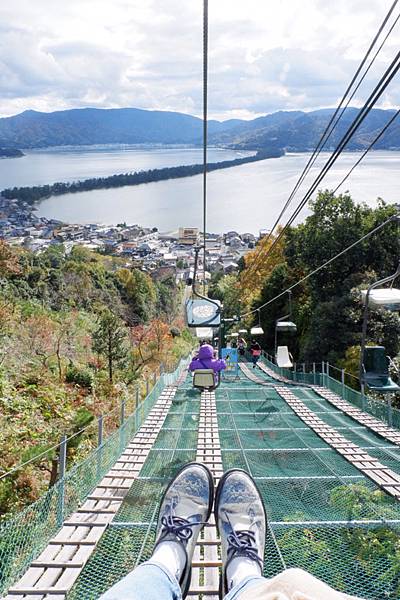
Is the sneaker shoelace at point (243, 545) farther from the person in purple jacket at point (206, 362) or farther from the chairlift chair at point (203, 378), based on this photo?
the person in purple jacket at point (206, 362)

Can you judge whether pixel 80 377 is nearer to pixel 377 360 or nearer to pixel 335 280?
pixel 377 360

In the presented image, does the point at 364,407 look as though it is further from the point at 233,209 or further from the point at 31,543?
the point at 233,209

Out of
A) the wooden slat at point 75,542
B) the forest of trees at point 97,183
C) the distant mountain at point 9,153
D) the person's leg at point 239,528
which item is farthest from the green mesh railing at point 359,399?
the distant mountain at point 9,153

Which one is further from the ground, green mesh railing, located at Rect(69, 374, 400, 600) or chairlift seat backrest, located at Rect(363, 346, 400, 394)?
chairlift seat backrest, located at Rect(363, 346, 400, 394)

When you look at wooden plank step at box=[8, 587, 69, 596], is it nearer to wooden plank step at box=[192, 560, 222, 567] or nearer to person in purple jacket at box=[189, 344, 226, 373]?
wooden plank step at box=[192, 560, 222, 567]

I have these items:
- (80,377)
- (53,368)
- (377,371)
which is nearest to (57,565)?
(377,371)

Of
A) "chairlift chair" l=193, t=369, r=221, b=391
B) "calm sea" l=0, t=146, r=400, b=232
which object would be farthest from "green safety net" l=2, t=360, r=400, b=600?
"calm sea" l=0, t=146, r=400, b=232
